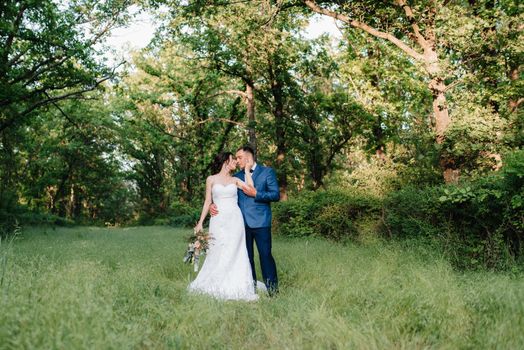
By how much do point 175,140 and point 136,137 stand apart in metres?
9.09

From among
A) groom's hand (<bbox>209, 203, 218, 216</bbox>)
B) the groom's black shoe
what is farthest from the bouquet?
the groom's black shoe

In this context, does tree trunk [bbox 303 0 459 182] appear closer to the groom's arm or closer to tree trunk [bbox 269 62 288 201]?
the groom's arm

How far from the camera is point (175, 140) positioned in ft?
114

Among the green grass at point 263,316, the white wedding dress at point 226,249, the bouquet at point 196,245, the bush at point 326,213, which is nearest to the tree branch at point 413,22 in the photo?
the bush at point 326,213

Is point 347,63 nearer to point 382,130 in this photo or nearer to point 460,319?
point 382,130

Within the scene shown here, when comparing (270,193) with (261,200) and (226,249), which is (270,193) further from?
(226,249)

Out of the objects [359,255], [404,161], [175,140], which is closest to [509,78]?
[404,161]

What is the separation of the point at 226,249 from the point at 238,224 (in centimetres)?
46

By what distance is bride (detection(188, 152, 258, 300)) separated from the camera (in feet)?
23.4

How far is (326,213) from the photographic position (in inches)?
601

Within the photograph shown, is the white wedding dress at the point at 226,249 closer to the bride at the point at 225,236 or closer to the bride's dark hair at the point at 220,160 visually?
the bride at the point at 225,236

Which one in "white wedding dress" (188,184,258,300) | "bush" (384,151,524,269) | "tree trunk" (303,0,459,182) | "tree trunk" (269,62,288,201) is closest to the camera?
"white wedding dress" (188,184,258,300)

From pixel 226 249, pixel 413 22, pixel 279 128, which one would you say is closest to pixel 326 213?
pixel 413 22

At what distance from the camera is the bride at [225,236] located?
7.14 metres
